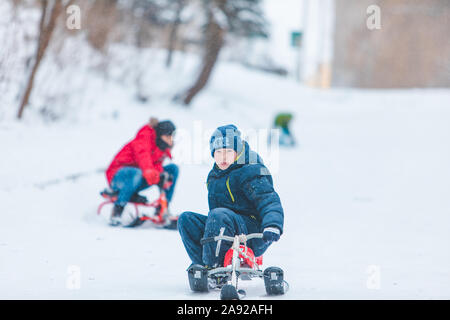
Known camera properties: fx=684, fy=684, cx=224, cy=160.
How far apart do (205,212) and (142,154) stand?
0.86 m

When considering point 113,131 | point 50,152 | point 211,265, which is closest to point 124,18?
point 113,131

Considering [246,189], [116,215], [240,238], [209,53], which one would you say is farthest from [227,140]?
[209,53]

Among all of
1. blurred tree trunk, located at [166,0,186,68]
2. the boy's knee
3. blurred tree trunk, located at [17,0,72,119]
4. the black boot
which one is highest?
blurred tree trunk, located at [166,0,186,68]

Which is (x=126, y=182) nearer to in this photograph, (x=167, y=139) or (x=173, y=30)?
(x=167, y=139)

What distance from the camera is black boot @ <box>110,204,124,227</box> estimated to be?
21.6 feet

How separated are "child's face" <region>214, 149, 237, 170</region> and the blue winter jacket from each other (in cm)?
3

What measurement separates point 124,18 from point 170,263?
42.1ft

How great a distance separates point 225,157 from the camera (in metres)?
3.87

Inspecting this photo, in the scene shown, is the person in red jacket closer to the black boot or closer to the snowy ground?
the black boot

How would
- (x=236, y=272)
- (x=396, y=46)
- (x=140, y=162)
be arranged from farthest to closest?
(x=396, y=46) < (x=140, y=162) < (x=236, y=272)

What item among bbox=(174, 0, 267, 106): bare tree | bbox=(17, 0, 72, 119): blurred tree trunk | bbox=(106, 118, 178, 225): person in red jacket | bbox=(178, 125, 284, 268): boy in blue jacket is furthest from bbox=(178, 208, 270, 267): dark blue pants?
bbox=(174, 0, 267, 106): bare tree

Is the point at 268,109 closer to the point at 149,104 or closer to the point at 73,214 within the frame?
the point at 149,104

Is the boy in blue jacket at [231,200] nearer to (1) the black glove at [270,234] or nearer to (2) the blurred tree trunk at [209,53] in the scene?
(1) the black glove at [270,234]

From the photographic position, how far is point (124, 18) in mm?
16906
